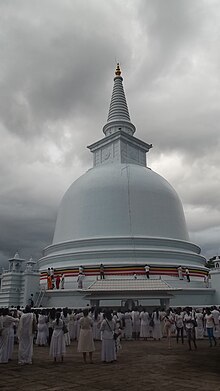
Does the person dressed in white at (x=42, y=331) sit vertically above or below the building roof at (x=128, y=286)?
below

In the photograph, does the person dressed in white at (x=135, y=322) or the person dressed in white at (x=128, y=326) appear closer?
the person dressed in white at (x=128, y=326)

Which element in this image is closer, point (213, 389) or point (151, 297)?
point (213, 389)

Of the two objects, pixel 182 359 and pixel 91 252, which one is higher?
pixel 91 252

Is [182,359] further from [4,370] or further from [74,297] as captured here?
[74,297]

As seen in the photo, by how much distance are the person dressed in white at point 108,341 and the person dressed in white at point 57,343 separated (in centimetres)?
129

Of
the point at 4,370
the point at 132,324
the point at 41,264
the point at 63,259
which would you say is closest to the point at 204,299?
the point at 132,324

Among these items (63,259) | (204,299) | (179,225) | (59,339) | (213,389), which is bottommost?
(213,389)

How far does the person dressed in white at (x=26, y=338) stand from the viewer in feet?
33.2

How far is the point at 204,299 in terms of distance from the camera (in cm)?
2414

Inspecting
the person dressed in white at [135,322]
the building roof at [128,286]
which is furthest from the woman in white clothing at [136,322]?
the building roof at [128,286]

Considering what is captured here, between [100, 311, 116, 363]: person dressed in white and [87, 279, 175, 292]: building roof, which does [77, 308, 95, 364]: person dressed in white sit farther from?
[87, 279, 175, 292]: building roof

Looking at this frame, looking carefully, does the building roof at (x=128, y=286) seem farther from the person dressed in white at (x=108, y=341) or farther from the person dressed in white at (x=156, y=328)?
the person dressed in white at (x=108, y=341)

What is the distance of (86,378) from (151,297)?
13.7 meters

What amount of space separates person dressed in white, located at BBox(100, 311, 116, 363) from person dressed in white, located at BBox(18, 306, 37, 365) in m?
2.11
